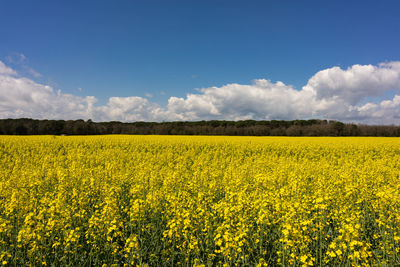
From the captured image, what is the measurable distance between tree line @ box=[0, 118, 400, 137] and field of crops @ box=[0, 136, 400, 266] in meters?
37.2

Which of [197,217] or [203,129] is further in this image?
[203,129]

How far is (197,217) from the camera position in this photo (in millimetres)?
4332

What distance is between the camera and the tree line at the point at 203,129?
46.7 meters

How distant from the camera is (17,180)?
7.70m

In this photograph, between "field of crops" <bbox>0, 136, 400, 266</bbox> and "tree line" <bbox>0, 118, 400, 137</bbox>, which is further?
"tree line" <bbox>0, 118, 400, 137</bbox>

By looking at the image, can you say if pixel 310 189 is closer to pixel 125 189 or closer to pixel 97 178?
pixel 125 189

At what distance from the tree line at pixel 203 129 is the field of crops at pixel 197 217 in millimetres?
37245

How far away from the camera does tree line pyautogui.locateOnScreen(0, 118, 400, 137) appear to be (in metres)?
46.7

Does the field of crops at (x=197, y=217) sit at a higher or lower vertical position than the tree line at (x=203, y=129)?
lower

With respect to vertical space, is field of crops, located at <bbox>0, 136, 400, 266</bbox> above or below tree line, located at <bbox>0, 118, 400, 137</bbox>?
below

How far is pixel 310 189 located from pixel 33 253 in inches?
325

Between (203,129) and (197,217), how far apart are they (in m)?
49.5

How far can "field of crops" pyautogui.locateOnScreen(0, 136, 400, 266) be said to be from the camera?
3.66m

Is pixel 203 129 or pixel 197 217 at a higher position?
pixel 203 129
